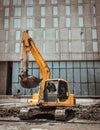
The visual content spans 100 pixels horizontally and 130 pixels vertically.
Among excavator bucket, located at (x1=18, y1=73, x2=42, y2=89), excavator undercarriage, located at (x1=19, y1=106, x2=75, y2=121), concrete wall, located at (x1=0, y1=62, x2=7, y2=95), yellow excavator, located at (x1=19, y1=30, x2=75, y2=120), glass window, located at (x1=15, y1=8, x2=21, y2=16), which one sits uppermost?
glass window, located at (x1=15, y1=8, x2=21, y2=16)

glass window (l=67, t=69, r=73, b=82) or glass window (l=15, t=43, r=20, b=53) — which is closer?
glass window (l=67, t=69, r=73, b=82)

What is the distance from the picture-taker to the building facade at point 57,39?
41.8 m

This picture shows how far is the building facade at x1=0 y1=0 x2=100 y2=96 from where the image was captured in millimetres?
41844

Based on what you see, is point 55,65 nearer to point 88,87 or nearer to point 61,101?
point 88,87

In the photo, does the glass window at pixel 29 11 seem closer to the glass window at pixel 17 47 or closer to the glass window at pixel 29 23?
the glass window at pixel 29 23

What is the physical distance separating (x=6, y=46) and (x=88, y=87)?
15562mm

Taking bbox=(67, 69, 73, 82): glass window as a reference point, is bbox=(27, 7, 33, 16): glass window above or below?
above

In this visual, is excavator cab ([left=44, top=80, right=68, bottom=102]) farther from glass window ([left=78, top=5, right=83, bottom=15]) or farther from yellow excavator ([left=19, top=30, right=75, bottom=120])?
glass window ([left=78, top=5, right=83, bottom=15])

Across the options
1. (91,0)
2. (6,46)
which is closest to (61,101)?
(6,46)

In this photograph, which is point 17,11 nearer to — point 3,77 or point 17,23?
point 17,23

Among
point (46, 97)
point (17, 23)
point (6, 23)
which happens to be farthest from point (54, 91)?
point (6, 23)

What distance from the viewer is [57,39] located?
4253 cm

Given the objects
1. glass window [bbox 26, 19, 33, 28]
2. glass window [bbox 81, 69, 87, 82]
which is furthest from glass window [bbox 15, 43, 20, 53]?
glass window [bbox 81, 69, 87, 82]

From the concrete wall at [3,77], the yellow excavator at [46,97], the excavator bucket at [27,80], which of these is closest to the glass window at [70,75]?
the concrete wall at [3,77]
